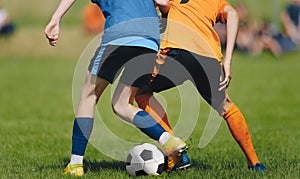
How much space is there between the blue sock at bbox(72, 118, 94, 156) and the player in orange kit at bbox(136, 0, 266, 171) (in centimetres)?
59

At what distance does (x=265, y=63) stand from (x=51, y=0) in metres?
11.3

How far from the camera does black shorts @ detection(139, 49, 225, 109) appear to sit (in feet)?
17.0

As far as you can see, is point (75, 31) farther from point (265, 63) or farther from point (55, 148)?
point (55, 148)

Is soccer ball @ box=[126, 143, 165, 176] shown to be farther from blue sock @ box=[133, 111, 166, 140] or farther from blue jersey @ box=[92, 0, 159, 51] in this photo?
blue jersey @ box=[92, 0, 159, 51]

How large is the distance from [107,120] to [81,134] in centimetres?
411

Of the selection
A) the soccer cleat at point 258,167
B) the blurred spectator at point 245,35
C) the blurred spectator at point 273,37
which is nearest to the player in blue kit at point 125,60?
the soccer cleat at point 258,167

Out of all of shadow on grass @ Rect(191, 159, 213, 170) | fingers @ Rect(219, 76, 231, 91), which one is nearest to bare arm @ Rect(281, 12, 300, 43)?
shadow on grass @ Rect(191, 159, 213, 170)

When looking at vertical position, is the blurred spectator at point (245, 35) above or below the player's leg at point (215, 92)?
below

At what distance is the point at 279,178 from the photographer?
4.77 meters

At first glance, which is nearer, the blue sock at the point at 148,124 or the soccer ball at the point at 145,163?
the blue sock at the point at 148,124

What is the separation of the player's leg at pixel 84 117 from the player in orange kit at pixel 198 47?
→ 0.50 m

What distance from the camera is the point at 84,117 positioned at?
5.11 meters

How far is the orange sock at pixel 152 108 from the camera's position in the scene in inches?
216

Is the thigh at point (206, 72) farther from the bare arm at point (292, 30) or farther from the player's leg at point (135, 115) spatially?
the bare arm at point (292, 30)
